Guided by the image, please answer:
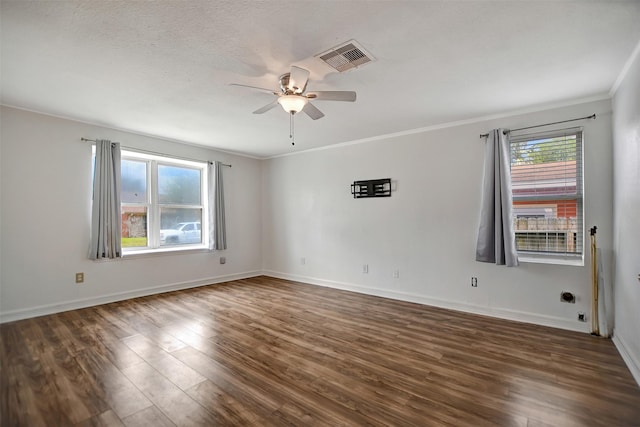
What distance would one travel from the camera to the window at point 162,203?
4.57m

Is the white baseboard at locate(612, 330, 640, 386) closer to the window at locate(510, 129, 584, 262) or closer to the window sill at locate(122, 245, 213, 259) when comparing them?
the window at locate(510, 129, 584, 262)

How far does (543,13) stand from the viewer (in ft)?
6.00

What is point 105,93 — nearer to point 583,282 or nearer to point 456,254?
point 456,254

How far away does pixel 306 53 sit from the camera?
225cm

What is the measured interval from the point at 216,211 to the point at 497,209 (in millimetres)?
4510

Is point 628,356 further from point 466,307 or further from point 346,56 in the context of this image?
point 346,56

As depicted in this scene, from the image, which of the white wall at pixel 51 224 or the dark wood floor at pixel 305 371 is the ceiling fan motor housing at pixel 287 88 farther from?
the white wall at pixel 51 224

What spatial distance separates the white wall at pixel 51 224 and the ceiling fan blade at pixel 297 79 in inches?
129

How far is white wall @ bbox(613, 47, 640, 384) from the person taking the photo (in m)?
2.25

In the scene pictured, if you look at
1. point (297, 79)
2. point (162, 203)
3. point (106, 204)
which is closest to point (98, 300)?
point (106, 204)

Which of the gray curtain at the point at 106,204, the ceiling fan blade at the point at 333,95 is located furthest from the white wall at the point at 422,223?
the gray curtain at the point at 106,204

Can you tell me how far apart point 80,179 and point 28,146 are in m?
0.62

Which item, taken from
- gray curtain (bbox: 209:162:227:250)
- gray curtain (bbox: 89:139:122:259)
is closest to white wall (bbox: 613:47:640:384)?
gray curtain (bbox: 209:162:227:250)

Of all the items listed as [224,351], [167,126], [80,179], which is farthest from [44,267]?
[224,351]
